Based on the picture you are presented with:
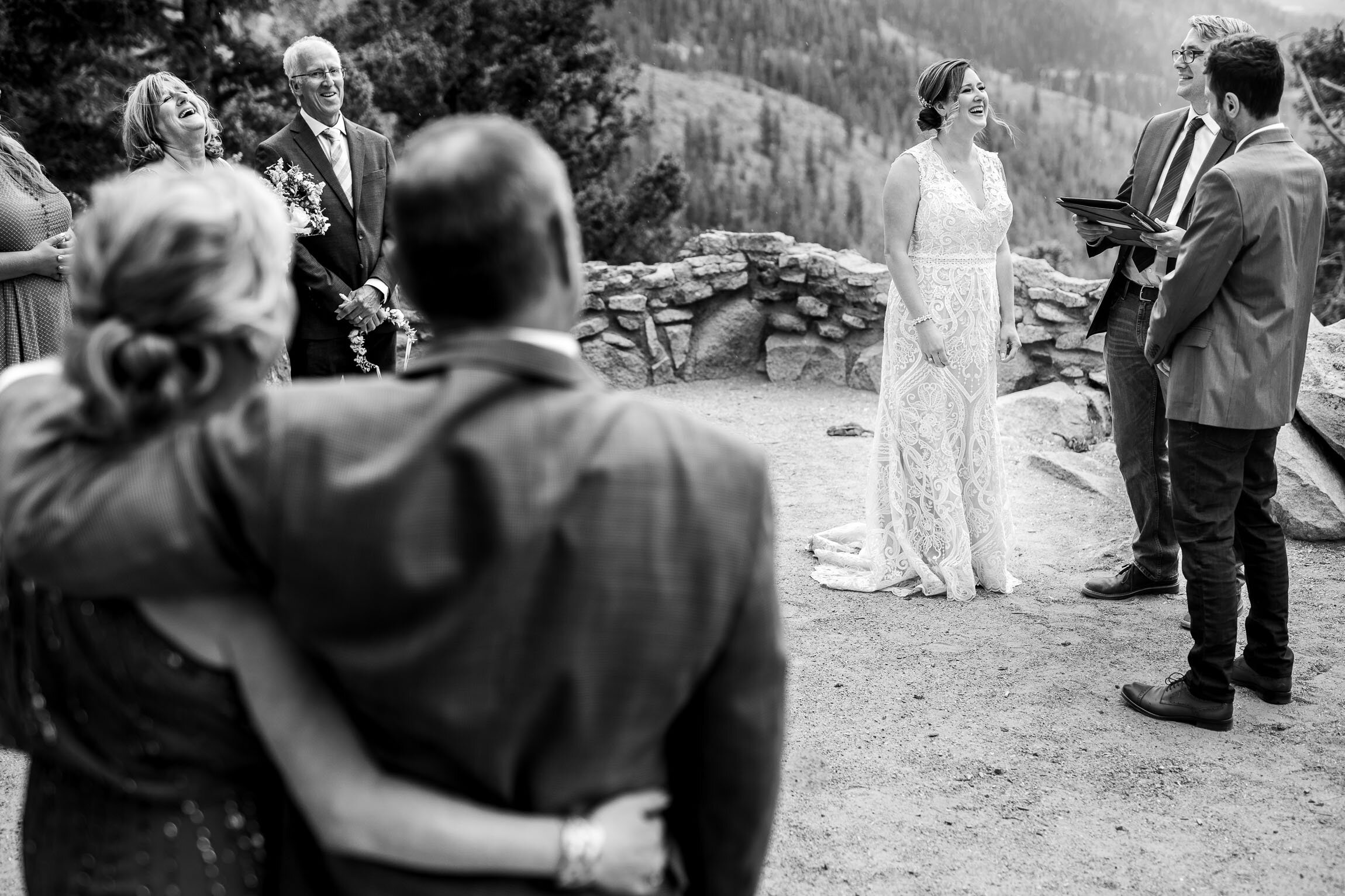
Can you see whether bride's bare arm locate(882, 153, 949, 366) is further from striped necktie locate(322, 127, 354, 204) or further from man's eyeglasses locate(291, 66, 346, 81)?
man's eyeglasses locate(291, 66, 346, 81)

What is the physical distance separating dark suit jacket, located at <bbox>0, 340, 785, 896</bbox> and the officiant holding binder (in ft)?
10.8

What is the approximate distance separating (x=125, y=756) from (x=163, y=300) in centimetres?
47

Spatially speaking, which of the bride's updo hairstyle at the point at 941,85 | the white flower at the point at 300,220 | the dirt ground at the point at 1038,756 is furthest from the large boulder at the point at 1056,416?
the white flower at the point at 300,220

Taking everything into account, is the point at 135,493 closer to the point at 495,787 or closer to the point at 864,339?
the point at 495,787

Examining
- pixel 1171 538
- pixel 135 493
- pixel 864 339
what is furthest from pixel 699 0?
pixel 135 493

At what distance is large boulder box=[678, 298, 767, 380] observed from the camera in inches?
344

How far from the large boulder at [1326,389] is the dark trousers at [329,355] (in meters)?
4.29

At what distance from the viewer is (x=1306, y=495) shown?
5211 mm

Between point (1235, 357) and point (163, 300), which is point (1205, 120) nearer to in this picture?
point (1235, 357)

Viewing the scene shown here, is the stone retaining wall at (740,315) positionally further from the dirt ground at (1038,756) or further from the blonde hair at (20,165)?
the blonde hair at (20,165)

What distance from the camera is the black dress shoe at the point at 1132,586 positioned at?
4.60 m

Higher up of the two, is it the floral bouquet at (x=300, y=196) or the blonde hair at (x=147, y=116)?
the blonde hair at (x=147, y=116)

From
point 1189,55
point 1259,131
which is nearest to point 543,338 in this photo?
point 1259,131

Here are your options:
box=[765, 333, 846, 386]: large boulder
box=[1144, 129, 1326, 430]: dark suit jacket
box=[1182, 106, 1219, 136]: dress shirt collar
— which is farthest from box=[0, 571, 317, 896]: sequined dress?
box=[765, 333, 846, 386]: large boulder
